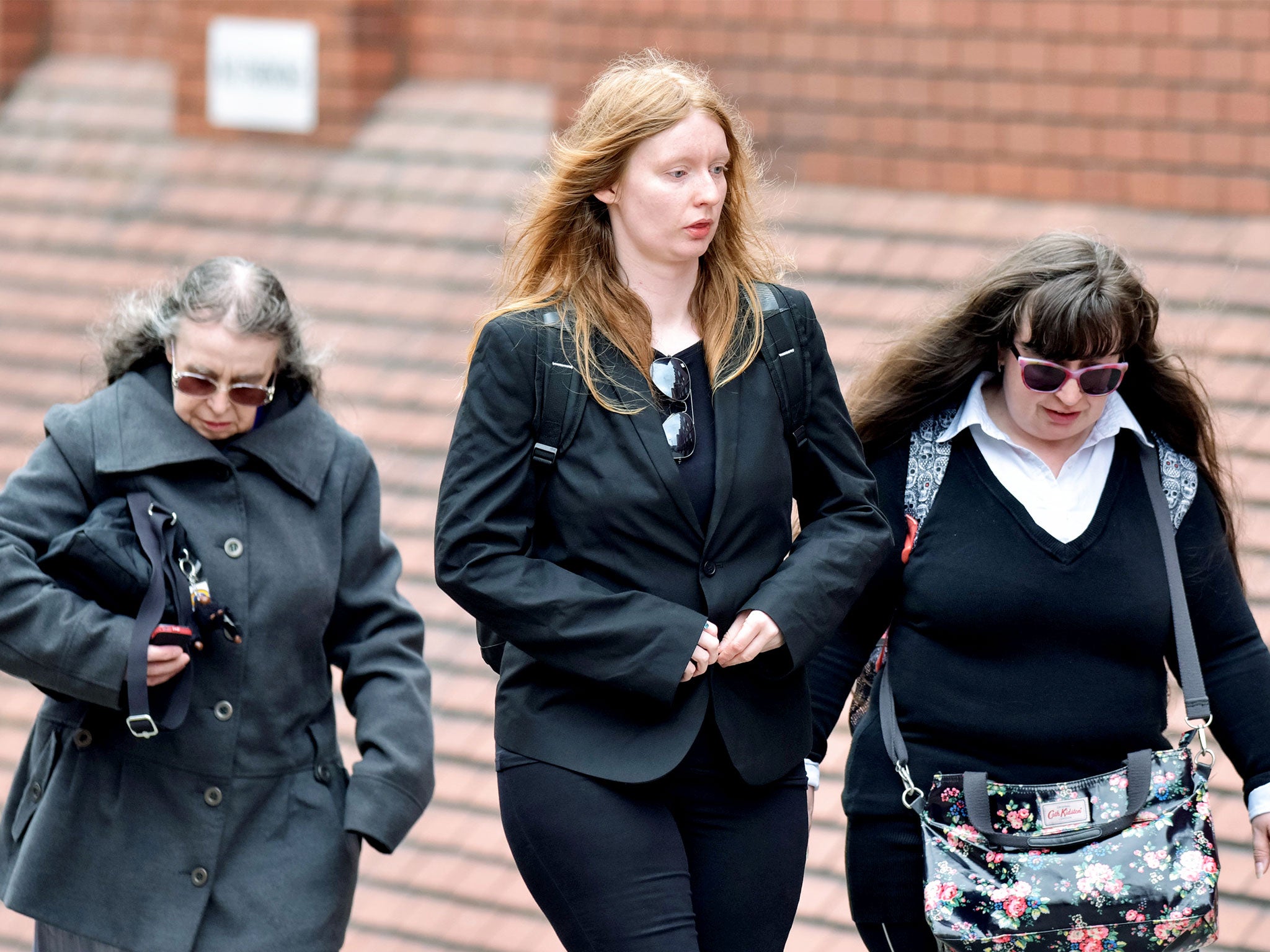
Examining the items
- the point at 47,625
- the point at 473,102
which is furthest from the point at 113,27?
the point at 47,625

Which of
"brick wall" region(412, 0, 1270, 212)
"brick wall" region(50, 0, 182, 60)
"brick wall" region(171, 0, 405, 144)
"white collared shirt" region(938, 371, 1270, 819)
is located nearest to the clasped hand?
"white collared shirt" region(938, 371, 1270, 819)

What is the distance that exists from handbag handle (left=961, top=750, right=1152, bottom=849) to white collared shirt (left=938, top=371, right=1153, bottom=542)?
41 centimetres

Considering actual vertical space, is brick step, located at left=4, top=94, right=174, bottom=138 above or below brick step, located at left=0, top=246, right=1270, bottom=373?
above

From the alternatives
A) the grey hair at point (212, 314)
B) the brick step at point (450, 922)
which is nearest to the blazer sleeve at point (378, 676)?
the grey hair at point (212, 314)

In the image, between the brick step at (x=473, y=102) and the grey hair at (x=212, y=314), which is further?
the brick step at (x=473, y=102)

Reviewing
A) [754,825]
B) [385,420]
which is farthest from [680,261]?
[385,420]

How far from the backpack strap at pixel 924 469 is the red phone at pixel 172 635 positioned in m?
1.23

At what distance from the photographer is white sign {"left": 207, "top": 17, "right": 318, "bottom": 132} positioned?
271 inches

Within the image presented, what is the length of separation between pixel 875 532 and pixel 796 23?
3246mm

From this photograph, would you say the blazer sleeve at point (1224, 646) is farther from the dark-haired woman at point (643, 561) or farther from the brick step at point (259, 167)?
the brick step at point (259, 167)

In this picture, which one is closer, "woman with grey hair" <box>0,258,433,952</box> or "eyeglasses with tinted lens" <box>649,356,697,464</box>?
"eyeglasses with tinted lens" <box>649,356,697,464</box>

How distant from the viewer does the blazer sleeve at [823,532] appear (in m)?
2.76

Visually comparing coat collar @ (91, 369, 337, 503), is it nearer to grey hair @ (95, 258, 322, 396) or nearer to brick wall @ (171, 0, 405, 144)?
grey hair @ (95, 258, 322, 396)

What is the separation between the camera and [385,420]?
615cm
